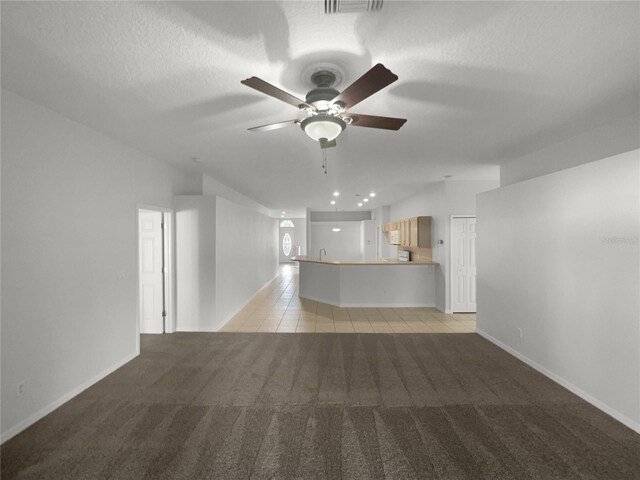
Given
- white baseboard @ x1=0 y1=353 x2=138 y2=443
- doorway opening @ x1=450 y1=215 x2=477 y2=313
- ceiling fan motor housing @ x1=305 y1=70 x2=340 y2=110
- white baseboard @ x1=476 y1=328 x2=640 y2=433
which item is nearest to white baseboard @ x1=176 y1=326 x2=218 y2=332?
white baseboard @ x1=0 y1=353 x2=138 y2=443

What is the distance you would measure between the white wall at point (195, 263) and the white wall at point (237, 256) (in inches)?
4.7

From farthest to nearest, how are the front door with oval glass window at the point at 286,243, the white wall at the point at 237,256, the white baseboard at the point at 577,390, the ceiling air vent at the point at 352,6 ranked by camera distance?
the front door with oval glass window at the point at 286,243
the white wall at the point at 237,256
the white baseboard at the point at 577,390
the ceiling air vent at the point at 352,6

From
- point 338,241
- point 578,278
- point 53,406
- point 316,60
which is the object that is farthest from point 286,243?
point 316,60

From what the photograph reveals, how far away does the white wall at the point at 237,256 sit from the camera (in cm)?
501

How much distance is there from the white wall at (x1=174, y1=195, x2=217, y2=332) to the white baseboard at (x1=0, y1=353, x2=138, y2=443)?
134cm

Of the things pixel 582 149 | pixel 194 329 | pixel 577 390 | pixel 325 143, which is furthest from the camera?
pixel 194 329

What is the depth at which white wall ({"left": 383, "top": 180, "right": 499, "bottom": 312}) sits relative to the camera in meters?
5.70

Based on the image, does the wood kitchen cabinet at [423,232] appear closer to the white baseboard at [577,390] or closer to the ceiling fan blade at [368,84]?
the white baseboard at [577,390]

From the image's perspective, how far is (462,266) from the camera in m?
5.82

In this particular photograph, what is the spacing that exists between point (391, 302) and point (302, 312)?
2.13 metres

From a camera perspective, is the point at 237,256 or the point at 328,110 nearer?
the point at 328,110

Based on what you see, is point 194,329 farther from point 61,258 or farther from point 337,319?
point 337,319

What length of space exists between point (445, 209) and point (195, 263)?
5.07 m

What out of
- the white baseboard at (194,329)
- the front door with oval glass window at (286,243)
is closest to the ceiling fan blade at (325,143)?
the white baseboard at (194,329)
